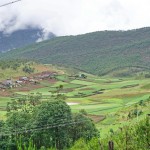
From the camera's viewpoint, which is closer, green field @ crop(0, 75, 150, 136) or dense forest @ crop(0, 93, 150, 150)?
dense forest @ crop(0, 93, 150, 150)

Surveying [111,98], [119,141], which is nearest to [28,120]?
[119,141]

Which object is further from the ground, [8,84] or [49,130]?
[8,84]

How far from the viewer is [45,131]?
7231 centimetres

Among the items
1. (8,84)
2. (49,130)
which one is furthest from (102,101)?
(49,130)

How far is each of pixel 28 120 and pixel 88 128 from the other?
38.0ft

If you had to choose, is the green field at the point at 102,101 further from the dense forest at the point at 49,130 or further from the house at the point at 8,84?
the house at the point at 8,84

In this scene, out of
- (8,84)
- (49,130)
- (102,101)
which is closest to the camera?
(49,130)

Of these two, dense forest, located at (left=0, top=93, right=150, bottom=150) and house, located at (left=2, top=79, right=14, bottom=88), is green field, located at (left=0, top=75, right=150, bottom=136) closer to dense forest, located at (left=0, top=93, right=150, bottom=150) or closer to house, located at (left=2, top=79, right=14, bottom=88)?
dense forest, located at (left=0, top=93, right=150, bottom=150)

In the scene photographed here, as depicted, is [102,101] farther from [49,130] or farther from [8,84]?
[49,130]

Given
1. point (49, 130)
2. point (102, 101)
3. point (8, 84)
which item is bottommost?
point (49, 130)

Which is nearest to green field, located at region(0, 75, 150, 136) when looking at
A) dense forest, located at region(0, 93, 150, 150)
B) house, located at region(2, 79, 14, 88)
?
dense forest, located at region(0, 93, 150, 150)

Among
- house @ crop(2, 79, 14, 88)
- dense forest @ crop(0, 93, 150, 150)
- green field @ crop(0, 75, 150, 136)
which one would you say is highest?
house @ crop(2, 79, 14, 88)

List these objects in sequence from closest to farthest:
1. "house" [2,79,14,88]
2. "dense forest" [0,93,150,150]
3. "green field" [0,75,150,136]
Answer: "dense forest" [0,93,150,150] → "green field" [0,75,150,136] → "house" [2,79,14,88]

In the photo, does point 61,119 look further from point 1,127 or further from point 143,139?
point 143,139
